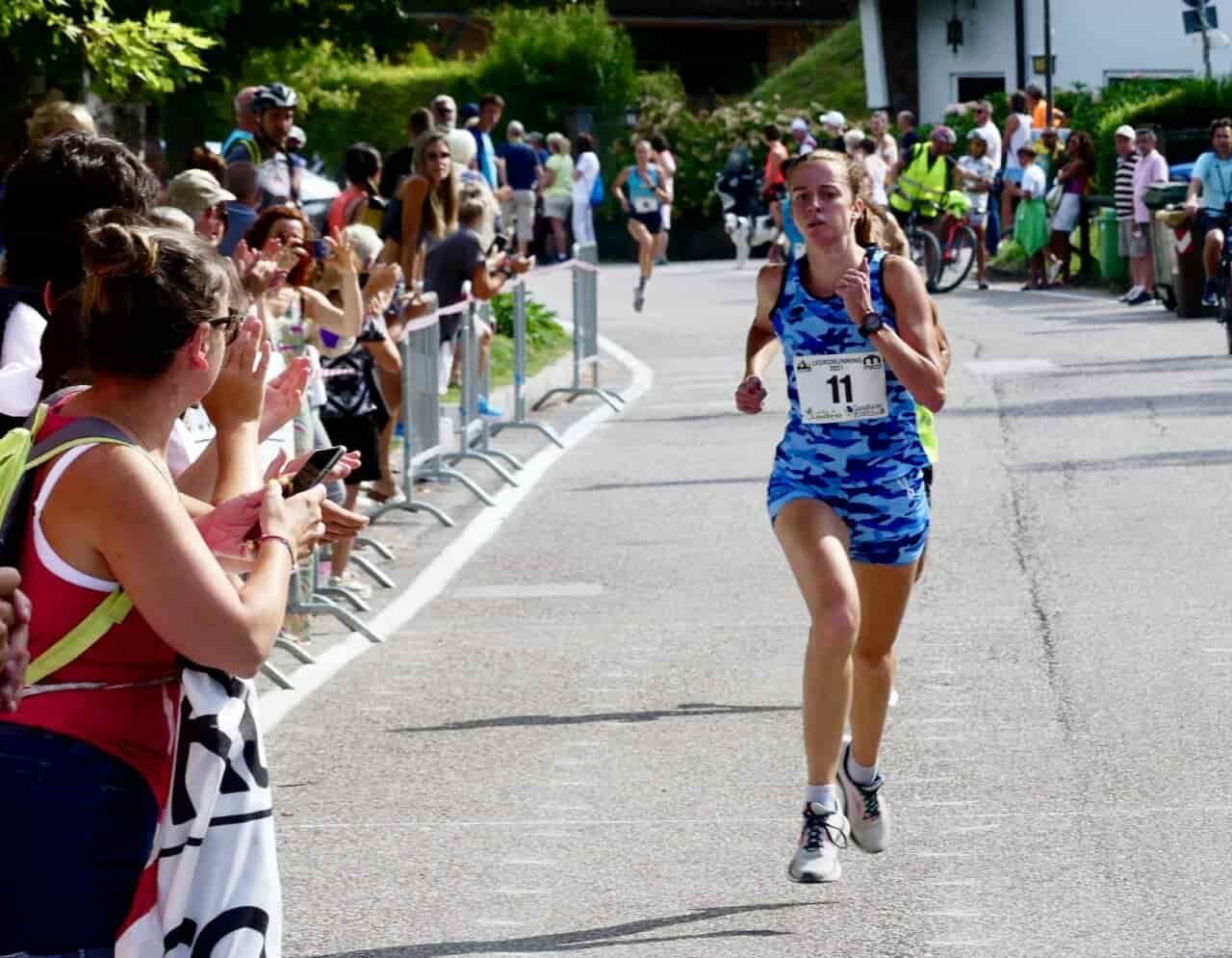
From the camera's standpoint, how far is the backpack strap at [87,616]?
3461 millimetres

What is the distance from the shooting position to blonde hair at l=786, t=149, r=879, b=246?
21.8 feet

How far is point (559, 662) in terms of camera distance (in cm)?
913

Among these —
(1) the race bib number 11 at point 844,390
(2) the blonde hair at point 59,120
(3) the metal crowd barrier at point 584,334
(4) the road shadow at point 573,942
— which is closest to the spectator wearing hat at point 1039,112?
(3) the metal crowd barrier at point 584,334

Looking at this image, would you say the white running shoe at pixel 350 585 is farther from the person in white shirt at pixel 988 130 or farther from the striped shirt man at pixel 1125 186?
the person in white shirt at pixel 988 130

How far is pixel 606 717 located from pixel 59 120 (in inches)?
97.1

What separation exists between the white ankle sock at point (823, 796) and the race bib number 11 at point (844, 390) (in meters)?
0.94

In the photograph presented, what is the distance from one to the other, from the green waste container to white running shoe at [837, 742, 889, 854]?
22123 millimetres

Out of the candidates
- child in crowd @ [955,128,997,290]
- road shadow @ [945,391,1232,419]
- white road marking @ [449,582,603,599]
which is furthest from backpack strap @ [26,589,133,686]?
child in crowd @ [955,128,997,290]

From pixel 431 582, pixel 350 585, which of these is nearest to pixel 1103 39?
pixel 431 582

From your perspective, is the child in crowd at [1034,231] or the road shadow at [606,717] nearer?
the road shadow at [606,717]

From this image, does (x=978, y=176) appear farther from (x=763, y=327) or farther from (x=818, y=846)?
(x=818, y=846)

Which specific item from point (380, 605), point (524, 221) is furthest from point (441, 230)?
point (524, 221)

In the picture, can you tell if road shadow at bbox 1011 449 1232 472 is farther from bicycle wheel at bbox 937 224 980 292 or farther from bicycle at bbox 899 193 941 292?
bicycle wheel at bbox 937 224 980 292

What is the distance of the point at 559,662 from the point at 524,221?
26.7 meters
